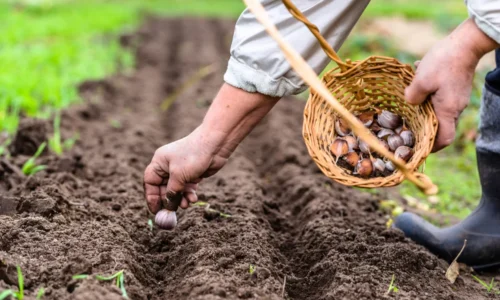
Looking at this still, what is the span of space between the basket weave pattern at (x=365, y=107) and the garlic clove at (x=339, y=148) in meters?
0.02

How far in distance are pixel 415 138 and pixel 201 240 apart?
0.84m

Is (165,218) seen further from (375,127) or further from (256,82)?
(375,127)

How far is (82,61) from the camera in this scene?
634 centimetres

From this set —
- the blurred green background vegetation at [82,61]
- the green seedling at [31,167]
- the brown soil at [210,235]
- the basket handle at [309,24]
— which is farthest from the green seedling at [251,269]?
the blurred green background vegetation at [82,61]

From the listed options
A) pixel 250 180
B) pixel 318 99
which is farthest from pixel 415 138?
Answer: pixel 250 180

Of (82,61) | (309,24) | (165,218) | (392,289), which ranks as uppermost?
(309,24)

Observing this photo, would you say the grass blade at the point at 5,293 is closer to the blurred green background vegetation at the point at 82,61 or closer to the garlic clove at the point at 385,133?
the garlic clove at the point at 385,133

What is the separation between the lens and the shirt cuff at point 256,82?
207 cm

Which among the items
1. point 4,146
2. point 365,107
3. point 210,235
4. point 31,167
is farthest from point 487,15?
point 4,146

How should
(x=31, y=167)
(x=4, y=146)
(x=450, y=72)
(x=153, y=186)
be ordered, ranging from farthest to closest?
1. (x=4, y=146)
2. (x=31, y=167)
3. (x=153, y=186)
4. (x=450, y=72)

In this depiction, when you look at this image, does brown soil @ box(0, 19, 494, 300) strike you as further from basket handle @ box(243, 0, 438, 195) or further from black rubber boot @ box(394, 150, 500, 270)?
basket handle @ box(243, 0, 438, 195)

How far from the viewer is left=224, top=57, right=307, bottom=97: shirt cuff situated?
6.79ft

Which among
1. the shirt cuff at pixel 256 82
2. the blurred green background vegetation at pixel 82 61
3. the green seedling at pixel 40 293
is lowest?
the blurred green background vegetation at pixel 82 61

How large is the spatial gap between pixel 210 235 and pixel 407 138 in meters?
→ 0.81
